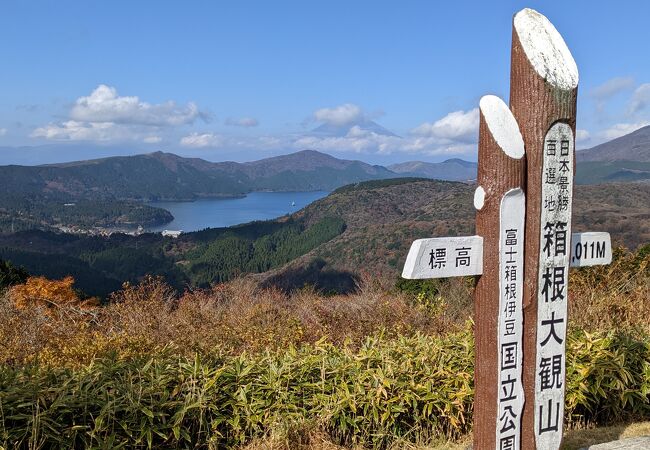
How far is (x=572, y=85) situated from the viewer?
122 inches

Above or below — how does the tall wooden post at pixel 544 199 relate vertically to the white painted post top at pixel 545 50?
below

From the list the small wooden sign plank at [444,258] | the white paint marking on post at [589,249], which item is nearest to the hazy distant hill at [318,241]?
the white paint marking on post at [589,249]

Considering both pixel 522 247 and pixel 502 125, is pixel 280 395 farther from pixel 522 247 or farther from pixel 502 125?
pixel 502 125

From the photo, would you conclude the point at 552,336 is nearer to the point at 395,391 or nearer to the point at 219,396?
the point at 395,391

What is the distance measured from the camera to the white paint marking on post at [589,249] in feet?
10.8

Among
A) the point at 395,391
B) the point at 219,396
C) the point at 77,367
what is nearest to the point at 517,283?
the point at 395,391

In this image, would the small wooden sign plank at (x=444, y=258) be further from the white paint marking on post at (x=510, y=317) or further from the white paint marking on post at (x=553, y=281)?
the white paint marking on post at (x=553, y=281)

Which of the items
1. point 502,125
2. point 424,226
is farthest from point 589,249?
point 424,226

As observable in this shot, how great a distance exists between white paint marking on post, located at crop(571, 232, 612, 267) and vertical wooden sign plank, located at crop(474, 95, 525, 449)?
0.50 meters

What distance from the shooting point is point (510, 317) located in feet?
9.98

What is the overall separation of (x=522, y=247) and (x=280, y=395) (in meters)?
2.08

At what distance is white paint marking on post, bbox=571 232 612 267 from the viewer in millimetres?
3301

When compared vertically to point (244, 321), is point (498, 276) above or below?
above

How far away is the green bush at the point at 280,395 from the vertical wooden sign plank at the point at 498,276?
3.42 feet
